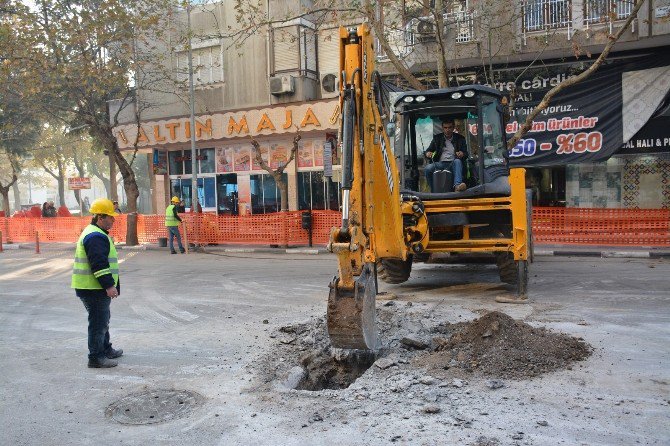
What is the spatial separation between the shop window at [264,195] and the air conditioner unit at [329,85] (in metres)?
4.48

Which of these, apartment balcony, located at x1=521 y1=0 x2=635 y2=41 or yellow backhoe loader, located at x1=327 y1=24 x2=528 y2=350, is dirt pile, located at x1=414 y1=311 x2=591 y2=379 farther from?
apartment balcony, located at x1=521 y1=0 x2=635 y2=41

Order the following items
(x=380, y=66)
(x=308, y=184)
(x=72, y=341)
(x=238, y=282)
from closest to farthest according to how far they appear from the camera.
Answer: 1. (x=72, y=341)
2. (x=238, y=282)
3. (x=380, y=66)
4. (x=308, y=184)

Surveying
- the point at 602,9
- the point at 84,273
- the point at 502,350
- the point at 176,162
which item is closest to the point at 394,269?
the point at 502,350

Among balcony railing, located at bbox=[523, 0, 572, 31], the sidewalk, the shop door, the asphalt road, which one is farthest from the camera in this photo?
the shop door

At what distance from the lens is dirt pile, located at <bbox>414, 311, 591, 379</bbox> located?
18.1 feet

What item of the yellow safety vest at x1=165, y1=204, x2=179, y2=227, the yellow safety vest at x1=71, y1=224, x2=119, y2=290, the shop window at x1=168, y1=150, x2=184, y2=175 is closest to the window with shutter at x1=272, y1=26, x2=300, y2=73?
the shop window at x1=168, y1=150, x2=184, y2=175

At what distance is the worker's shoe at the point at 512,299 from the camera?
8.85m

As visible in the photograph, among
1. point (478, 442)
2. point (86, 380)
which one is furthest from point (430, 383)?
point (86, 380)

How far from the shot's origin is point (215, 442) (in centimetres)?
423

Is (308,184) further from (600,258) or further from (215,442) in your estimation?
(215,442)

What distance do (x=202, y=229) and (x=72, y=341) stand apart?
12.4 metres

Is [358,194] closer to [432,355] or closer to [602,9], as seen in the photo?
[432,355]

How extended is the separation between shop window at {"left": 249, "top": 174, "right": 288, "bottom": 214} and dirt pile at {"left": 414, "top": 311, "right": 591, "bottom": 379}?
19.2 meters

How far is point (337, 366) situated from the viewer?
617 cm
